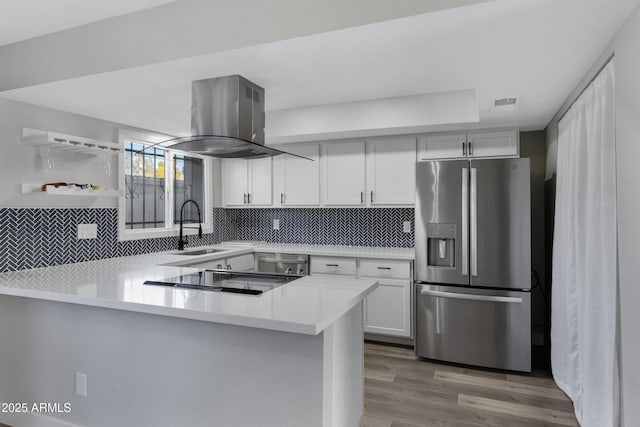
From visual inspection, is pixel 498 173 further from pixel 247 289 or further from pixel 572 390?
pixel 247 289

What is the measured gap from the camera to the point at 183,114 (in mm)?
3223

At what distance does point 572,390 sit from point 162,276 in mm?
2820

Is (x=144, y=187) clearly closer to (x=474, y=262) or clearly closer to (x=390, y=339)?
(x=390, y=339)

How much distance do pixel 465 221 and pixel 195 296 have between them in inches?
92.1

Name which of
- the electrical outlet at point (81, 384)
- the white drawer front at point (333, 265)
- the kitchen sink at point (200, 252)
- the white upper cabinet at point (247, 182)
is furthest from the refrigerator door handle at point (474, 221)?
the electrical outlet at point (81, 384)

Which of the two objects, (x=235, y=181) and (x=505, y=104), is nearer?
(x=505, y=104)

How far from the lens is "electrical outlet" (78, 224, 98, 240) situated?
308 centimetres

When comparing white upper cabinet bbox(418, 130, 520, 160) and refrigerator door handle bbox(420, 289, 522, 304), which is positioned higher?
white upper cabinet bbox(418, 130, 520, 160)

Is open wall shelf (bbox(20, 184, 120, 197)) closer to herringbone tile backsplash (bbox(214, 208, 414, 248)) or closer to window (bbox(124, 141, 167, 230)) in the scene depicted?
window (bbox(124, 141, 167, 230))

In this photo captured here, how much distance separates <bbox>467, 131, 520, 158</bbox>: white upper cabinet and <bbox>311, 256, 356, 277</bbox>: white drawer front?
1.59 metres

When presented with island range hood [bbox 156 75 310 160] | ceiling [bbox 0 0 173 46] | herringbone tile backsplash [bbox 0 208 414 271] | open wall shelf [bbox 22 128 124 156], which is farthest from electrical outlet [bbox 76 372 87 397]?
ceiling [bbox 0 0 173 46]

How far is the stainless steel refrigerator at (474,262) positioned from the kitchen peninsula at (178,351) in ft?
4.30

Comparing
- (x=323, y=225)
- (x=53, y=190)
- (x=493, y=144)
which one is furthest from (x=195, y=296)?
(x=493, y=144)

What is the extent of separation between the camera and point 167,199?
13.2 feet
